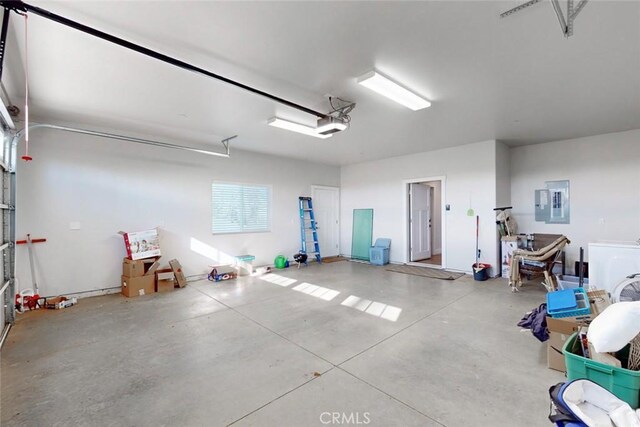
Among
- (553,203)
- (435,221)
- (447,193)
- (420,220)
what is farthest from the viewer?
(435,221)

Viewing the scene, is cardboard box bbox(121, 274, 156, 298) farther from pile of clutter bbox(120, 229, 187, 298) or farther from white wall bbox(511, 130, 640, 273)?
white wall bbox(511, 130, 640, 273)

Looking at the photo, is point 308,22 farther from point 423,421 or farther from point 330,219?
point 330,219

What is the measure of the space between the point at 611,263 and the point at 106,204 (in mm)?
A: 7405

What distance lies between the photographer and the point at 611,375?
1710 mm

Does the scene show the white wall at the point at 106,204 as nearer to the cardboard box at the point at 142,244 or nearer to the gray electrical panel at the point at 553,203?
the cardboard box at the point at 142,244

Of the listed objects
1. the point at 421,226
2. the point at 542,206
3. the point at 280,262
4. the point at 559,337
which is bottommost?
the point at 280,262

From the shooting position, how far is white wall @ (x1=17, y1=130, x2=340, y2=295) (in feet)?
14.1

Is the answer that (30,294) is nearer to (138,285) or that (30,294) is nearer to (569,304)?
(138,285)

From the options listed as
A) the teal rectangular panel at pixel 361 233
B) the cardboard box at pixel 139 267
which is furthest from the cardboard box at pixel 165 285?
the teal rectangular panel at pixel 361 233

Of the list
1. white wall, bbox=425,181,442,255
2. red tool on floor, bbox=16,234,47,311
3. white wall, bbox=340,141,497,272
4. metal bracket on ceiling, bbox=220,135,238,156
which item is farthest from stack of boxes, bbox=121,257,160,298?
white wall, bbox=425,181,442,255

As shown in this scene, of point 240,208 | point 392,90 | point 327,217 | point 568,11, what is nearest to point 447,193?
point 327,217

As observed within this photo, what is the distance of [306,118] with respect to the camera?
14.5ft

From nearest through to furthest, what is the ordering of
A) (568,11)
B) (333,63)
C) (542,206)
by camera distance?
(568,11) < (333,63) < (542,206)

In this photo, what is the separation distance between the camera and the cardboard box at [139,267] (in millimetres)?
4691
